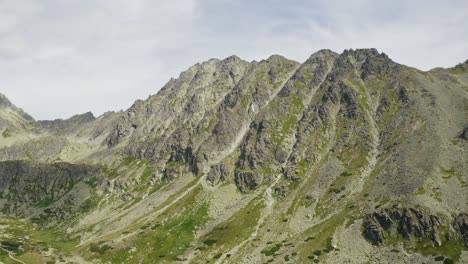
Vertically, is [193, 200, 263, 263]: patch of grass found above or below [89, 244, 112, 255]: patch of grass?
below

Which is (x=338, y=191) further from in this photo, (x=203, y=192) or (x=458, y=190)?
(x=203, y=192)

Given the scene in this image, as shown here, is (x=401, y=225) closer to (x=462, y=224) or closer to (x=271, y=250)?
(x=462, y=224)

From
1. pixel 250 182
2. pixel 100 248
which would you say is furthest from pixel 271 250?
pixel 100 248

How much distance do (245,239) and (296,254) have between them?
26998 mm

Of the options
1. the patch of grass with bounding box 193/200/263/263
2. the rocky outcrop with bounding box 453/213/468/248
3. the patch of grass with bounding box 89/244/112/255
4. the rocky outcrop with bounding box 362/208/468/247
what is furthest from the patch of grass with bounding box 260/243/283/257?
the patch of grass with bounding box 89/244/112/255

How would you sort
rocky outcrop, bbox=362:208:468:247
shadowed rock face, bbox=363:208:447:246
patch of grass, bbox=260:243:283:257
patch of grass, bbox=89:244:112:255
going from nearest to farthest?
1. rocky outcrop, bbox=362:208:468:247
2. shadowed rock face, bbox=363:208:447:246
3. patch of grass, bbox=260:243:283:257
4. patch of grass, bbox=89:244:112:255

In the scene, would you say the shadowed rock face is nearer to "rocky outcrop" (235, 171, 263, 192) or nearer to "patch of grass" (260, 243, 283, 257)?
"patch of grass" (260, 243, 283, 257)

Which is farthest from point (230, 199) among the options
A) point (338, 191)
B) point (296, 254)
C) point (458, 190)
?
point (458, 190)

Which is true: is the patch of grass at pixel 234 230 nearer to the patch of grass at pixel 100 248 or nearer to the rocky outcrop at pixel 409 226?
the patch of grass at pixel 100 248

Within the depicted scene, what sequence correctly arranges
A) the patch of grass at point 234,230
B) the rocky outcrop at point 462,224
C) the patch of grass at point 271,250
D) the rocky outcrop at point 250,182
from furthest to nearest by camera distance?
the rocky outcrop at point 250,182 → the patch of grass at point 234,230 → the patch of grass at point 271,250 → the rocky outcrop at point 462,224

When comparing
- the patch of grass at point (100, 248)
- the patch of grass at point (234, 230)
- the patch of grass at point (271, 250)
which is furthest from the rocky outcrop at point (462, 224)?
the patch of grass at point (100, 248)

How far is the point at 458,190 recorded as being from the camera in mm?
132750

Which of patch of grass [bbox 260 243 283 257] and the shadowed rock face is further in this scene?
patch of grass [bbox 260 243 283 257]

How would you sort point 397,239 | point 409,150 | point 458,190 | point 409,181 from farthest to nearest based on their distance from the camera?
point 409,150, point 409,181, point 458,190, point 397,239
